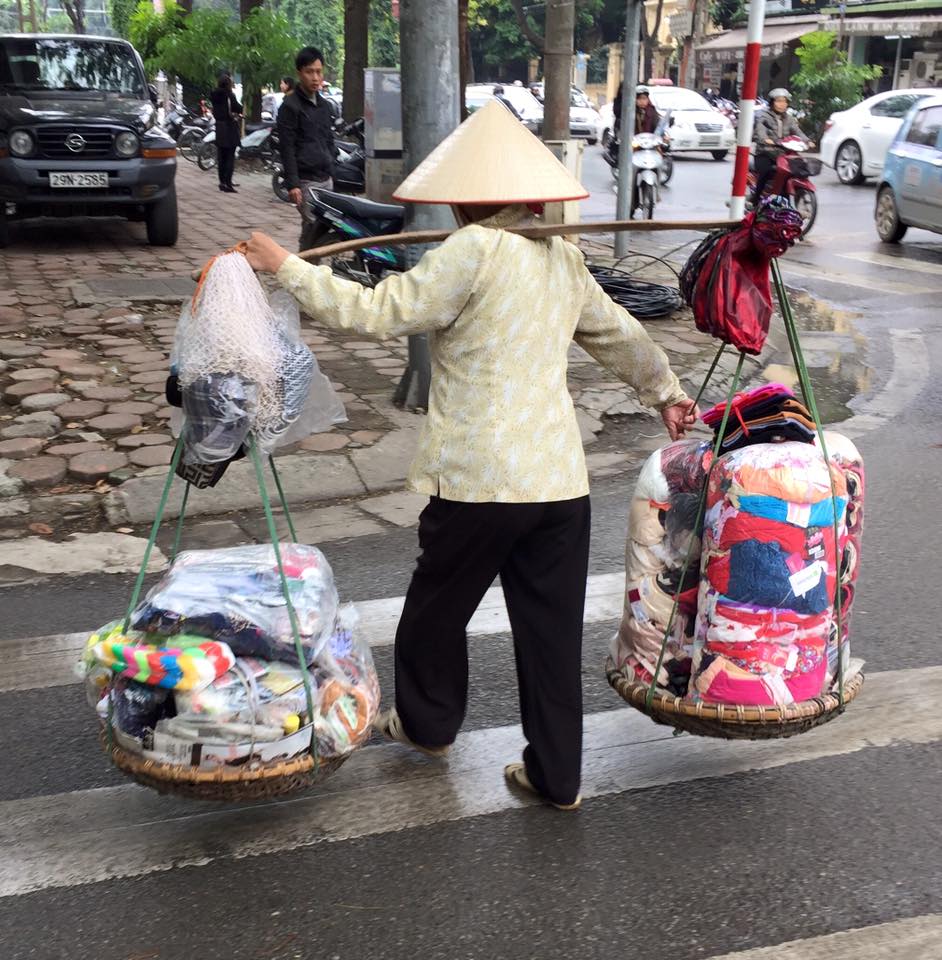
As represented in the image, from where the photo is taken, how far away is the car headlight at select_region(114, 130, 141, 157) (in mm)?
10461

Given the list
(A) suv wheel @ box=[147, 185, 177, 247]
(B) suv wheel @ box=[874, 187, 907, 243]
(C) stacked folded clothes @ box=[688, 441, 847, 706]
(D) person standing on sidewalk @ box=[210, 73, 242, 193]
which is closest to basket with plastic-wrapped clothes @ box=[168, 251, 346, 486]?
(C) stacked folded clothes @ box=[688, 441, 847, 706]

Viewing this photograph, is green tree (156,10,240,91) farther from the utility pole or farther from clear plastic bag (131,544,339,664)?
clear plastic bag (131,544,339,664)

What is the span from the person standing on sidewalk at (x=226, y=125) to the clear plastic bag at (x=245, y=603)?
13.9 m

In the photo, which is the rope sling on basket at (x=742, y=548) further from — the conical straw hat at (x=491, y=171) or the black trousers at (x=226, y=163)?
the black trousers at (x=226, y=163)

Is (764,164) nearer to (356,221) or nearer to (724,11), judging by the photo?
(356,221)

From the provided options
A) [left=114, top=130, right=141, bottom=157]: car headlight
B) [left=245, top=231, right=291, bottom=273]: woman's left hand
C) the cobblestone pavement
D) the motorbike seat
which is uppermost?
[left=245, top=231, right=291, bottom=273]: woman's left hand

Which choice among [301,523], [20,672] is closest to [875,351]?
[301,523]

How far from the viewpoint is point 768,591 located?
2.58 metres

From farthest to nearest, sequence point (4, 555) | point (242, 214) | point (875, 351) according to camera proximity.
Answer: point (242, 214), point (875, 351), point (4, 555)

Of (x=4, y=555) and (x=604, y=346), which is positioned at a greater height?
(x=604, y=346)

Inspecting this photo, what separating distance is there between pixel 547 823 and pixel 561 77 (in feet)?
30.4

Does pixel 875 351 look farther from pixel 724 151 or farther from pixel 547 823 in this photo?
pixel 724 151

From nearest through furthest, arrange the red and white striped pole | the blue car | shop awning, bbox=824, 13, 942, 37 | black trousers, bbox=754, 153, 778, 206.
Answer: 1. the red and white striped pole
2. the blue car
3. black trousers, bbox=754, 153, 778, 206
4. shop awning, bbox=824, 13, 942, 37

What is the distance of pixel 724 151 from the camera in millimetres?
24500
